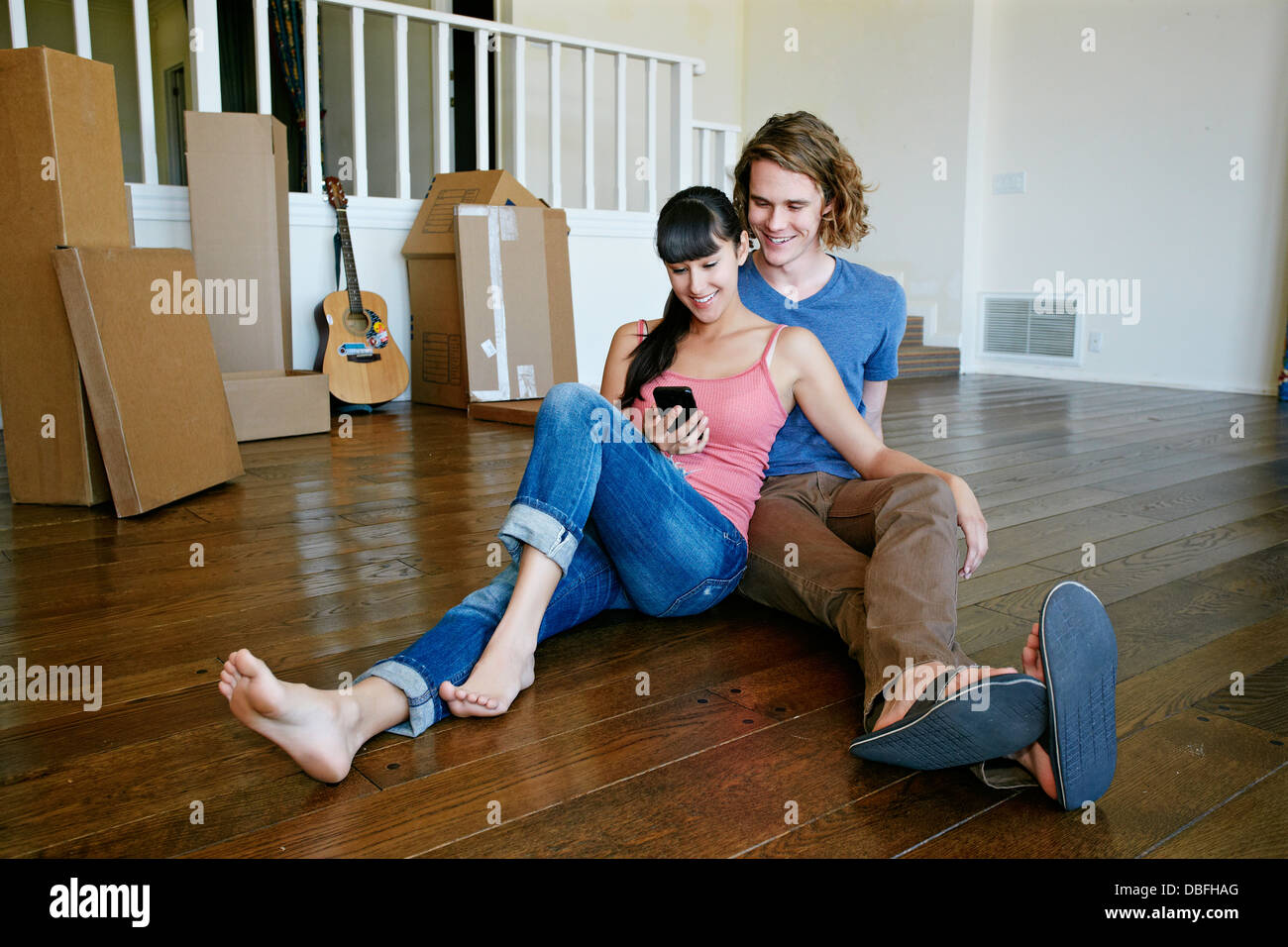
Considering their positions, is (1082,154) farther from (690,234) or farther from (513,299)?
(690,234)

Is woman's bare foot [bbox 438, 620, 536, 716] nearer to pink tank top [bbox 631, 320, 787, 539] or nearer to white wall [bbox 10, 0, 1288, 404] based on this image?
pink tank top [bbox 631, 320, 787, 539]

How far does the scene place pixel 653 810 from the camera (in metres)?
0.94

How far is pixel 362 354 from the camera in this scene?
3.70 m

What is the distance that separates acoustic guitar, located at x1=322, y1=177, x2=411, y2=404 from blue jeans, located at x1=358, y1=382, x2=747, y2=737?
254 cm

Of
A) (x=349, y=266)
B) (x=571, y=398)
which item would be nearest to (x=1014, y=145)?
(x=349, y=266)

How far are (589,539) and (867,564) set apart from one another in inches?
14.4

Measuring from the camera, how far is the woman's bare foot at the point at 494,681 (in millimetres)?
1107

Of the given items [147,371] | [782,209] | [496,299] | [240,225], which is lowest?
[147,371]

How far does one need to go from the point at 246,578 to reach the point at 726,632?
0.81 m

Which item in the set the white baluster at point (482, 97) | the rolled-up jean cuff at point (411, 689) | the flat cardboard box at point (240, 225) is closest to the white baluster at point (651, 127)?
the white baluster at point (482, 97)

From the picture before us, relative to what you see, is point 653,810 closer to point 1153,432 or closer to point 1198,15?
point 1153,432

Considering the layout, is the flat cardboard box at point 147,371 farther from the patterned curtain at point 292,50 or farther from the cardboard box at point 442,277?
the patterned curtain at point 292,50

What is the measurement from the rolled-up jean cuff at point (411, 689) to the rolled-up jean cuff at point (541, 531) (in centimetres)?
18
